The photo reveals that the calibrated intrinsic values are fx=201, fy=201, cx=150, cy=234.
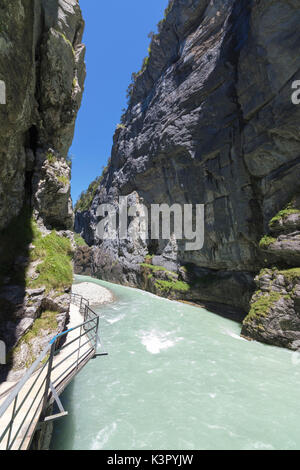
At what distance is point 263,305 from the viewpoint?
13.0 meters

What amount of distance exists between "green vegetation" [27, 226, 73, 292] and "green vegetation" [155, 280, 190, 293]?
652 inches

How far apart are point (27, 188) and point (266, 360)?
15309 millimetres

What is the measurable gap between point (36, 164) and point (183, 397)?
13.1m

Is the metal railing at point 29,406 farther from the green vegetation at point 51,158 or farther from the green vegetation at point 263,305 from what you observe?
the green vegetation at point 263,305

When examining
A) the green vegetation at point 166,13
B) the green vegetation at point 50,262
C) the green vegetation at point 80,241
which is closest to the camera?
the green vegetation at point 50,262

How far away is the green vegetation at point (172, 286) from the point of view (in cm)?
2446

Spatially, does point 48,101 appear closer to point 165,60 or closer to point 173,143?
point 173,143

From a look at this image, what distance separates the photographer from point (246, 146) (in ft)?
59.5

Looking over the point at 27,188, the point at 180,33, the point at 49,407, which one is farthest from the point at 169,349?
the point at 180,33

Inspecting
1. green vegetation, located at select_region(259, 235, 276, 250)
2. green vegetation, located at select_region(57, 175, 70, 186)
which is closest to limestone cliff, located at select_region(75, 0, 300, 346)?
green vegetation, located at select_region(259, 235, 276, 250)

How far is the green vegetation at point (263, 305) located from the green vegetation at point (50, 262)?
37.9ft

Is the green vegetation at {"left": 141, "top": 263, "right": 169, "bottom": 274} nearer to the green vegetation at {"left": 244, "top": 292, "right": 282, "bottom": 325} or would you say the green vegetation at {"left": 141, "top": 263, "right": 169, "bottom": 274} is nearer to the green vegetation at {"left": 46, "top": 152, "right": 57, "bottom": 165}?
the green vegetation at {"left": 244, "top": 292, "right": 282, "bottom": 325}

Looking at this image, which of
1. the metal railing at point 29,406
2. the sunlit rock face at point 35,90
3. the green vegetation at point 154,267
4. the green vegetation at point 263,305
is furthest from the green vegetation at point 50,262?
the green vegetation at point 154,267

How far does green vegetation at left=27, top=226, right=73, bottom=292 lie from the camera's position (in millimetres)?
8629
